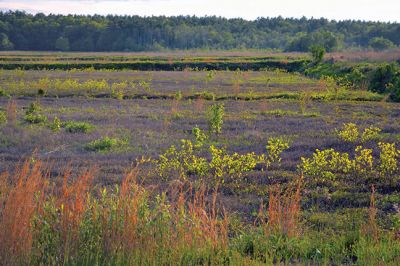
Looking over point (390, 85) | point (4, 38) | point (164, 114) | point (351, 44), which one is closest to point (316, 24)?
point (351, 44)

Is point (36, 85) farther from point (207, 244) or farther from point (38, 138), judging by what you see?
point (207, 244)

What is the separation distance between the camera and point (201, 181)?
9695 millimetres

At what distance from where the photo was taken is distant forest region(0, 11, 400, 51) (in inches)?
4119

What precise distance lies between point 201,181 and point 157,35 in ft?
367

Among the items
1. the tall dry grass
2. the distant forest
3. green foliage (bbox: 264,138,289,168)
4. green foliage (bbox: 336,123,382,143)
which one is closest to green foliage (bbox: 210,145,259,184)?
green foliage (bbox: 264,138,289,168)

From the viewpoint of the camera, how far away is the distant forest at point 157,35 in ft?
343

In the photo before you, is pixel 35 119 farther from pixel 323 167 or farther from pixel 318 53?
pixel 318 53

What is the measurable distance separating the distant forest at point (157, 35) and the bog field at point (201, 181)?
72.7 meters

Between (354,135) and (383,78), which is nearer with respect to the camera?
(354,135)

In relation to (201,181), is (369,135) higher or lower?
higher

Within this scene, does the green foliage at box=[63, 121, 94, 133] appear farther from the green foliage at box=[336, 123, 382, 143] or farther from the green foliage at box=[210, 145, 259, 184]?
the green foliage at box=[336, 123, 382, 143]

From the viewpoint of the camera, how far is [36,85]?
3041 centimetres

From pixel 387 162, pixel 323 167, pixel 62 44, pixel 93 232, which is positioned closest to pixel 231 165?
pixel 323 167

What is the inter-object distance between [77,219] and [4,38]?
107361 millimetres
